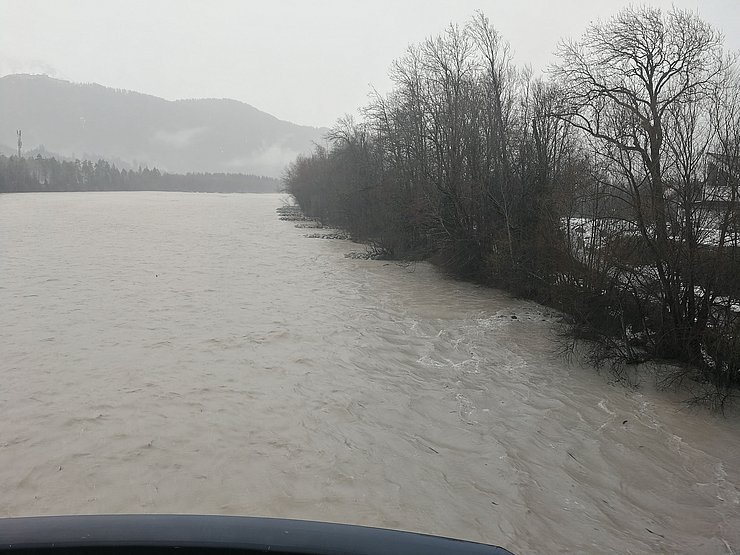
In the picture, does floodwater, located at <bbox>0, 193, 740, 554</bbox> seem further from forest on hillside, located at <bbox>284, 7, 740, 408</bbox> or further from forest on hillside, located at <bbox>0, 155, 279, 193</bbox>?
forest on hillside, located at <bbox>0, 155, 279, 193</bbox>

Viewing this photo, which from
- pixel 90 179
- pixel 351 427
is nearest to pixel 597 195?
pixel 351 427

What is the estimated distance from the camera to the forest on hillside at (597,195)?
10.7 metres

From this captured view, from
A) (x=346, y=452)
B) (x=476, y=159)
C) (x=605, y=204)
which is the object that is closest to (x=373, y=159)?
(x=476, y=159)

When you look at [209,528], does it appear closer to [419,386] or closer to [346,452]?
[346,452]

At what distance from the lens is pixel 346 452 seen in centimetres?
785

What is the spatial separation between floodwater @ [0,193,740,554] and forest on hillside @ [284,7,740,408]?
1713mm

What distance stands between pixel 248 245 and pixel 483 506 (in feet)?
94.6

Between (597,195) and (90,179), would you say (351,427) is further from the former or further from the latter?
(90,179)

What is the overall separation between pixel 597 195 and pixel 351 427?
9832 mm

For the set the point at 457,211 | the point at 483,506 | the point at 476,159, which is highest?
the point at 476,159

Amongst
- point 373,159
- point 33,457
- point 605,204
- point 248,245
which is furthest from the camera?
point 373,159

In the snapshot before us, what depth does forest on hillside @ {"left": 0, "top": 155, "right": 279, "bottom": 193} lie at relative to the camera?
10312cm

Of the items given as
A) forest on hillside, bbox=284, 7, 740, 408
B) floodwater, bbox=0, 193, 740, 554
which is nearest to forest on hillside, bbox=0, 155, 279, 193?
forest on hillside, bbox=284, 7, 740, 408

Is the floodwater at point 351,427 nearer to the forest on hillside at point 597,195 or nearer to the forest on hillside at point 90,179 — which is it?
the forest on hillside at point 597,195
